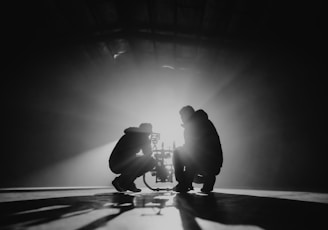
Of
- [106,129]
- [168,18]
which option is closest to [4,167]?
[106,129]

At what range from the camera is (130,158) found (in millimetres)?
4168

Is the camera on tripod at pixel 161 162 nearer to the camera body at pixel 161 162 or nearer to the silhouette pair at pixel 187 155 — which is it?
the camera body at pixel 161 162

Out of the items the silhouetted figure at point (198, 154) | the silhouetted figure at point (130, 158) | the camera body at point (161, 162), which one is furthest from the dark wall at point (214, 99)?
the silhouetted figure at point (130, 158)

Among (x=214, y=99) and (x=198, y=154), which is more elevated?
(x=214, y=99)

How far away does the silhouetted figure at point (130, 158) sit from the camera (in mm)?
4094

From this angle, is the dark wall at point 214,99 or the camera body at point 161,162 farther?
the camera body at point 161,162

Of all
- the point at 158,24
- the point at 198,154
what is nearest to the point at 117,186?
the point at 198,154

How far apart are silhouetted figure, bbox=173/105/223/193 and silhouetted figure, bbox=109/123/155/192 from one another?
787 mm

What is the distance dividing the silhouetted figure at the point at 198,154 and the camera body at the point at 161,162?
1.91 meters

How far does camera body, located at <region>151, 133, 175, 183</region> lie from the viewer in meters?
5.64

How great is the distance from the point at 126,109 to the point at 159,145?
553cm

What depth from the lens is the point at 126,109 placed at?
11211mm

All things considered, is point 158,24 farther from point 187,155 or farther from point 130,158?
point 187,155

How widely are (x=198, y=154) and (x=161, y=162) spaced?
2473mm
